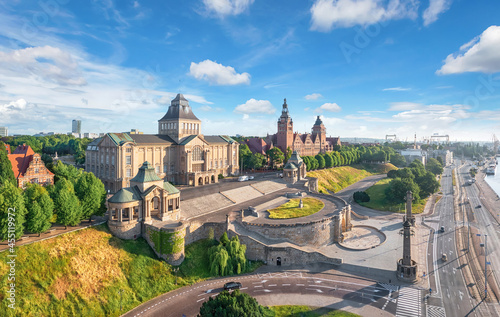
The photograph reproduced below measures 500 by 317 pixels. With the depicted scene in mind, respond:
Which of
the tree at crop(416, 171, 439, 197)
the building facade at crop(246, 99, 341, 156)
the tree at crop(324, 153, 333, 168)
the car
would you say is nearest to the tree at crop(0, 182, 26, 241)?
the car

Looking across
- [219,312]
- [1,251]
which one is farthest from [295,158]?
[1,251]

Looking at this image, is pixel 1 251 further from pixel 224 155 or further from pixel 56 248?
pixel 224 155

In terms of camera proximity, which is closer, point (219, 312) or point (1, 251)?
point (219, 312)

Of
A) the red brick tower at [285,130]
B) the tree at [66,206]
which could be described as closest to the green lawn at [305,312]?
the tree at [66,206]

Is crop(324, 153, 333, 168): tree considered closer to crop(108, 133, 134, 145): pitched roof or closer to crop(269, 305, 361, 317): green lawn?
crop(108, 133, 134, 145): pitched roof

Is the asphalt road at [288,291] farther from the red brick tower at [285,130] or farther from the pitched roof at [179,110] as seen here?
the red brick tower at [285,130]

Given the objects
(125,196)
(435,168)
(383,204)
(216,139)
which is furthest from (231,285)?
(435,168)
